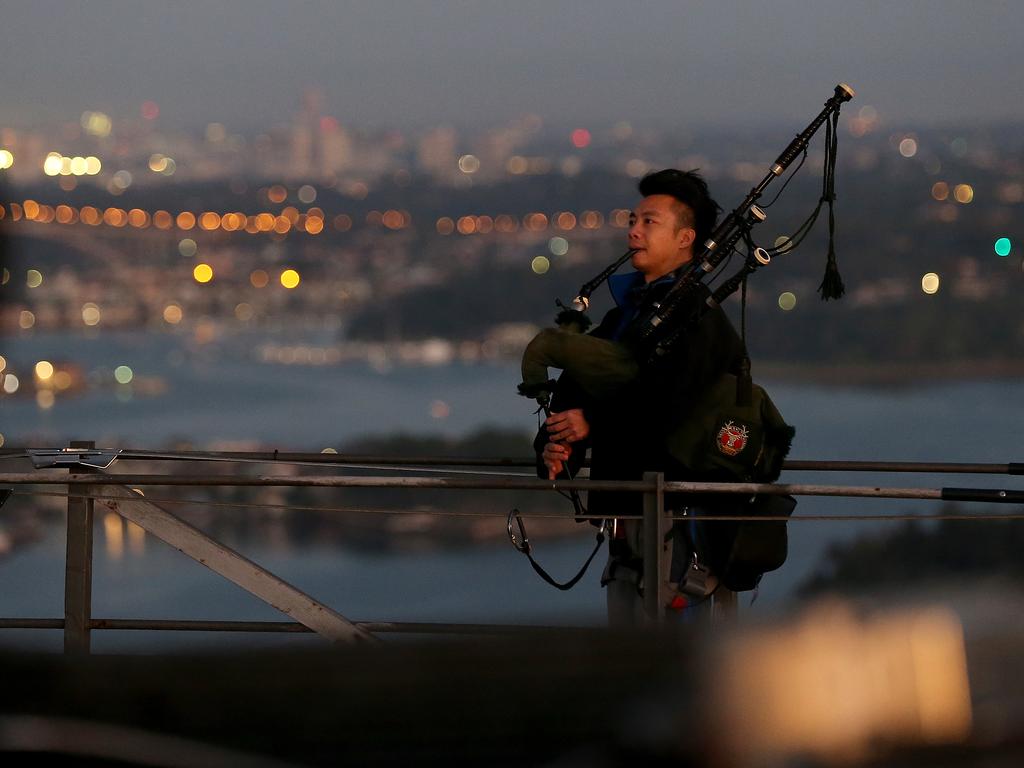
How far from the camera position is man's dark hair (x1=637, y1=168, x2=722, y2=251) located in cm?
484

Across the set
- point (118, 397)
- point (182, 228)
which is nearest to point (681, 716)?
point (182, 228)

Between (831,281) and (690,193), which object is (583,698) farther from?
(831,281)

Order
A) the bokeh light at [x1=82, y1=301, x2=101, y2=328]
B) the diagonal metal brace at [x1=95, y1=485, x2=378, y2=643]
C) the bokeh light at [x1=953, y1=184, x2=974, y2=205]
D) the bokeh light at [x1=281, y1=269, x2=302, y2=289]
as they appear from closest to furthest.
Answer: the diagonal metal brace at [x1=95, y1=485, x2=378, y2=643] < the bokeh light at [x1=953, y1=184, x2=974, y2=205] < the bokeh light at [x1=82, y1=301, x2=101, y2=328] < the bokeh light at [x1=281, y1=269, x2=302, y2=289]

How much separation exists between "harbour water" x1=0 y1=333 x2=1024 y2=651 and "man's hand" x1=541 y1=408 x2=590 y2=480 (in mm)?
38686

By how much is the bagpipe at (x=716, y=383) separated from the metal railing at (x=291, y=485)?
14cm

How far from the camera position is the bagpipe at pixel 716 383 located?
14.9 feet

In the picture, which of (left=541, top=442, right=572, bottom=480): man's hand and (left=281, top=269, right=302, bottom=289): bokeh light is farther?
(left=281, top=269, right=302, bottom=289): bokeh light

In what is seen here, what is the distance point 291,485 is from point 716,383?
1.22m

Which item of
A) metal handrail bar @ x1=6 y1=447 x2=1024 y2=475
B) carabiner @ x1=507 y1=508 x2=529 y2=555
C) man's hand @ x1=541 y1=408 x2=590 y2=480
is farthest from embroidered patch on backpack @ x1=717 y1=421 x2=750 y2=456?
carabiner @ x1=507 y1=508 x2=529 y2=555

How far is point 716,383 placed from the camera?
455cm

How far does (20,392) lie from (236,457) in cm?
9264

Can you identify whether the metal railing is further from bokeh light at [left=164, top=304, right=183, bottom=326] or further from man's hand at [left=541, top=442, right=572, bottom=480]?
bokeh light at [left=164, top=304, right=183, bottom=326]

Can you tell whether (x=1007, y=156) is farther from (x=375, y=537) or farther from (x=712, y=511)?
(x=712, y=511)

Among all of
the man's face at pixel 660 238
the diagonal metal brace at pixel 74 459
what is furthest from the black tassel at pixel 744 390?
the diagonal metal brace at pixel 74 459
